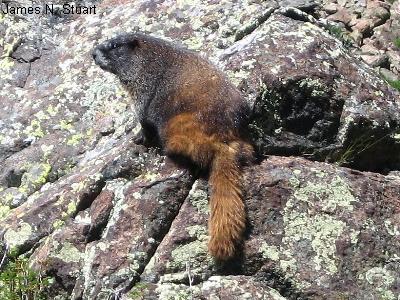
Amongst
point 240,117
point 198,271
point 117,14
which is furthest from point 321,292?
point 117,14

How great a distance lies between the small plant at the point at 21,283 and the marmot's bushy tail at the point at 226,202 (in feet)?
3.80

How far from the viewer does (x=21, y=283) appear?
4621 mm

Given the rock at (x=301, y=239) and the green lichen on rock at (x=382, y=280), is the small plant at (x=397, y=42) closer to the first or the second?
the rock at (x=301, y=239)

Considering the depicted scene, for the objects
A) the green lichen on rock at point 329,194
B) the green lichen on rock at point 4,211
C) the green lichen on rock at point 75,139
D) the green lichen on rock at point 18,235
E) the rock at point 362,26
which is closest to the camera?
Answer: the green lichen on rock at point 329,194

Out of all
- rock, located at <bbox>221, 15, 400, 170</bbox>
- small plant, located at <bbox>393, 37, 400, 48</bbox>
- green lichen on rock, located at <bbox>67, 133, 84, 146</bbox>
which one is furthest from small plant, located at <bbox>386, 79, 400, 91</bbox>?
green lichen on rock, located at <bbox>67, 133, 84, 146</bbox>

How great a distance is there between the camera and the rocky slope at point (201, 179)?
473 cm

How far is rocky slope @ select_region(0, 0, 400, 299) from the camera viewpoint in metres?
4.73

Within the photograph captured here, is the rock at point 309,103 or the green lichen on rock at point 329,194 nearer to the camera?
the green lichen on rock at point 329,194

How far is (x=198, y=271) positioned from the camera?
4.71 m

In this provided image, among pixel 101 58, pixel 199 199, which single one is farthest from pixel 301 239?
pixel 101 58

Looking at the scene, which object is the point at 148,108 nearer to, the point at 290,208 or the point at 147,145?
the point at 147,145

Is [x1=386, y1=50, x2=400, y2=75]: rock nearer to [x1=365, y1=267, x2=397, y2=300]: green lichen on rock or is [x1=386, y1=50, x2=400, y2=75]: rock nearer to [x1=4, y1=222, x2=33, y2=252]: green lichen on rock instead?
[x1=365, y1=267, x2=397, y2=300]: green lichen on rock

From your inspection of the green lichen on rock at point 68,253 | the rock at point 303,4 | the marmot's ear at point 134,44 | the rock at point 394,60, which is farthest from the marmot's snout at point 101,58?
the rock at point 394,60

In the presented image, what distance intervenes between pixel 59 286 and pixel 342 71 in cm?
279
